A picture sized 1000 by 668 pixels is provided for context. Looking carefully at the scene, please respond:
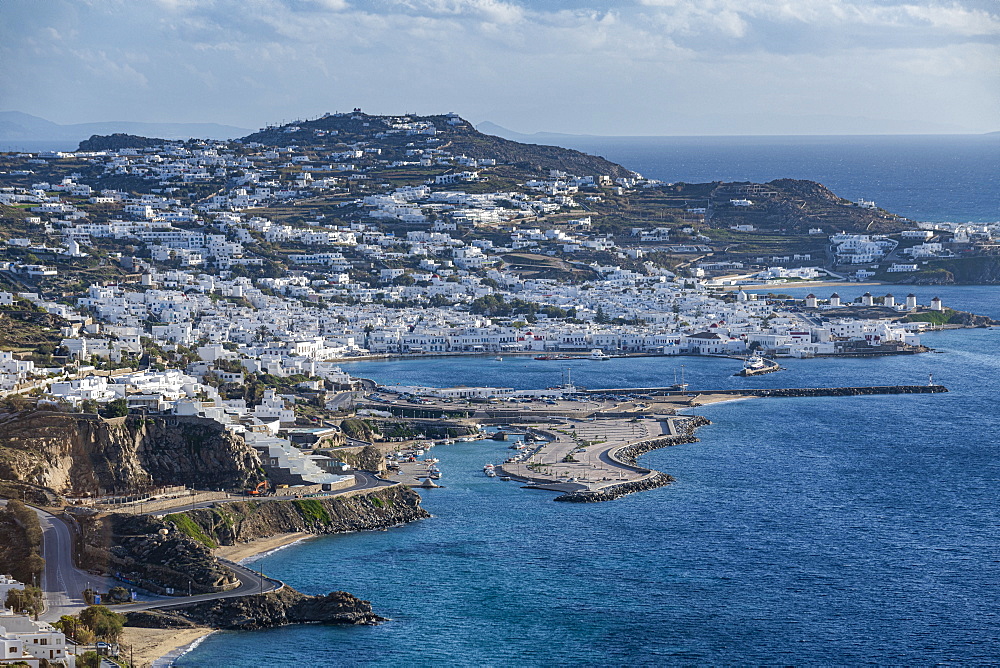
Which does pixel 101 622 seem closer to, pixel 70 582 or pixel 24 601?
pixel 24 601

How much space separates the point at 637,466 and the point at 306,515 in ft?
31.4

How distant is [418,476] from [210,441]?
5613mm

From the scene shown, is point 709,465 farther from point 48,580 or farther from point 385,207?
point 385,207

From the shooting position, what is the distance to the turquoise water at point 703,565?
27.8 meters

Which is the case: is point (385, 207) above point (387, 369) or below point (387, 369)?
above

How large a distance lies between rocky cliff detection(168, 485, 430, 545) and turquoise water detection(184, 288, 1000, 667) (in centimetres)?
53

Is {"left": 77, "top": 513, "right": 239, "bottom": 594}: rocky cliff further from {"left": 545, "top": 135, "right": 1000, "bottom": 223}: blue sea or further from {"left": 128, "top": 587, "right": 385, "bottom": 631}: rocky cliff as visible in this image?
{"left": 545, "top": 135, "right": 1000, "bottom": 223}: blue sea

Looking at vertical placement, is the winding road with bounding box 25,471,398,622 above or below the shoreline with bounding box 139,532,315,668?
above

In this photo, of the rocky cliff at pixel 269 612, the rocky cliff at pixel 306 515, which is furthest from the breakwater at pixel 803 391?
the rocky cliff at pixel 269 612

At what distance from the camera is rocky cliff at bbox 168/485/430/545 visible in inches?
1302

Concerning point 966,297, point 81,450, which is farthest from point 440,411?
point 966,297

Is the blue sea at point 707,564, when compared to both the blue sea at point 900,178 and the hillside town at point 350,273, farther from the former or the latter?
the blue sea at point 900,178

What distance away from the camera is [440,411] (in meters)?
46.9

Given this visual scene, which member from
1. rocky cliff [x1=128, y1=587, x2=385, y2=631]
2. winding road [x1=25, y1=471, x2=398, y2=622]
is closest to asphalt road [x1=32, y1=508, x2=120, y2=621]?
winding road [x1=25, y1=471, x2=398, y2=622]
